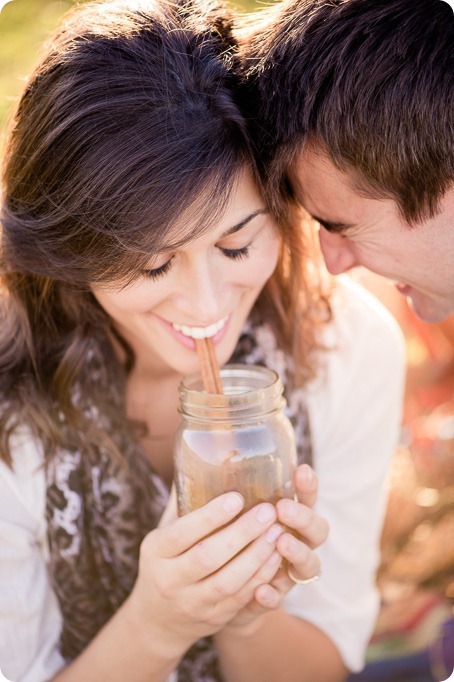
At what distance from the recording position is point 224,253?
1.33 metres

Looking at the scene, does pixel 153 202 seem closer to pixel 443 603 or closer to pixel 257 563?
pixel 257 563

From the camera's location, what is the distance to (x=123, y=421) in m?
1.64

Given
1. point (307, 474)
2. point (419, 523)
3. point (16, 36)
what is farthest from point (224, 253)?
point (16, 36)

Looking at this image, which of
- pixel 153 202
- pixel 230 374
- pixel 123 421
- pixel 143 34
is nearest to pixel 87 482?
pixel 123 421

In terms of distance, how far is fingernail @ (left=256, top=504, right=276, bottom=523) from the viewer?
1.15 metres

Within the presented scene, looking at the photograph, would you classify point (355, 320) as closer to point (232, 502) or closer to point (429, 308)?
point (429, 308)

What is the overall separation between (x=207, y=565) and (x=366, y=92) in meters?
0.75

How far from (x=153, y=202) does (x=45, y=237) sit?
0.68 ft

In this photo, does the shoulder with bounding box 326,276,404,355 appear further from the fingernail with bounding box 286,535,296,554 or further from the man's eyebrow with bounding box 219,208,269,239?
the fingernail with bounding box 286,535,296,554

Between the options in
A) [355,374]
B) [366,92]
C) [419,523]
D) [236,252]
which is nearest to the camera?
[366,92]

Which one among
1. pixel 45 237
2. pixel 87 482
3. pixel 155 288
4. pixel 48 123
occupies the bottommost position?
pixel 87 482

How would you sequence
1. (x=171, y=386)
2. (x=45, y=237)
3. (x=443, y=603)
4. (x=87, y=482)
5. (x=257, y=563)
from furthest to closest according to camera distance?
(x=443, y=603) < (x=171, y=386) < (x=87, y=482) < (x=45, y=237) < (x=257, y=563)

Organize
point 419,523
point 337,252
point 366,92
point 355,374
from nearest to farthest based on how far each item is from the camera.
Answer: point 366,92, point 337,252, point 355,374, point 419,523

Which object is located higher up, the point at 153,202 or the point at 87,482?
the point at 153,202
